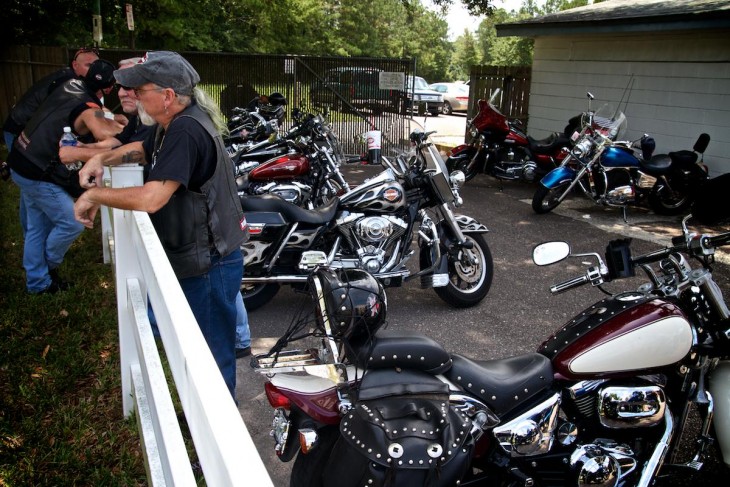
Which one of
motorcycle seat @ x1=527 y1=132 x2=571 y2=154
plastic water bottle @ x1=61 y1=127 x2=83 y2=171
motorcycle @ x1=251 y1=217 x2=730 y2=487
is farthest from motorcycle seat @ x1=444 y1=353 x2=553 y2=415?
motorcycle seat @ x1=527 y1=132 x2=571 y2=154

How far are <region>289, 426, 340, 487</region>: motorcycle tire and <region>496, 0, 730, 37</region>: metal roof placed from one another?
28.0 feet

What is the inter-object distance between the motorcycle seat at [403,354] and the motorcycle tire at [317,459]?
0.30 meters

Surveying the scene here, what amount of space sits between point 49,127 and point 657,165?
7457mm

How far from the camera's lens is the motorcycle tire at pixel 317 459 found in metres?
2.36

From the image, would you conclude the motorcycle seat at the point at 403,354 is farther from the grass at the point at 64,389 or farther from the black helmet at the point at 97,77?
the black helmet at the point at 97,77

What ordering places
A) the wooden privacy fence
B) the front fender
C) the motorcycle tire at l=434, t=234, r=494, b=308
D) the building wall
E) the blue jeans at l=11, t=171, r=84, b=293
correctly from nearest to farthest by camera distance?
the blue jeans at l=11, t=171, r=84, b=293, the motorcycle tire at l=434, t=234, r=494, b=308, the front fender, the building wall, the wooden privacy fence

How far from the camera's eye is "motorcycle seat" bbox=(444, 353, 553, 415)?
2.46 meters

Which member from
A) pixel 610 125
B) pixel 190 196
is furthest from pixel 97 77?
pixel 610 125

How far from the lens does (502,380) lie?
250 cm

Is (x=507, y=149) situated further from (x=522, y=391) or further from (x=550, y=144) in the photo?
(x=522, y=391)

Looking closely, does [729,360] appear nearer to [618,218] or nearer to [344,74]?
[618,218]

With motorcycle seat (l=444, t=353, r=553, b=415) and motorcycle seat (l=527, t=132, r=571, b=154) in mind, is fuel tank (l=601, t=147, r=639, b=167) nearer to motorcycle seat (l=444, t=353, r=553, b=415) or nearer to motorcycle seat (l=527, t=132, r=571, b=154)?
motorcycle seat (l=527, t=132, r=571, b=154)

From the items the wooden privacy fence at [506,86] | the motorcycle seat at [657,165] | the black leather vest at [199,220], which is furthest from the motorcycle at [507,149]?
the black leather vest at [199,220]

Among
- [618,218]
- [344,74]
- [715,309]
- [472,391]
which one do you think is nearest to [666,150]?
[618,218]
